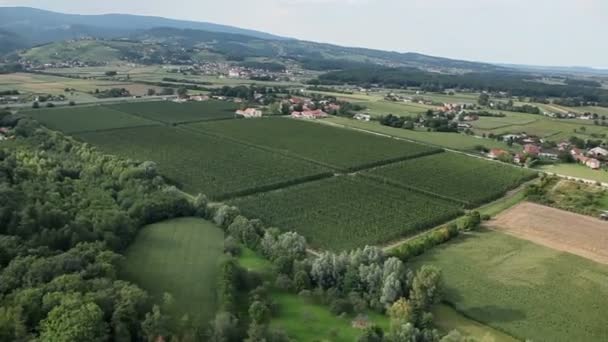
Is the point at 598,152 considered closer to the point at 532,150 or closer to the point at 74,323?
the point at 532,150

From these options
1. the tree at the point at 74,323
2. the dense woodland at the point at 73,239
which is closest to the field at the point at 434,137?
the dense woodland at the point at 73,239

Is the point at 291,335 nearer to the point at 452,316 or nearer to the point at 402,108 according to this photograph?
the point at 452,316

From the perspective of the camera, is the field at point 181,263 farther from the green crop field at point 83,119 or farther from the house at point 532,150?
the house at point 532,150

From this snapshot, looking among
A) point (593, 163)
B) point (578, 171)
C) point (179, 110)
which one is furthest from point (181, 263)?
point (179, 110)

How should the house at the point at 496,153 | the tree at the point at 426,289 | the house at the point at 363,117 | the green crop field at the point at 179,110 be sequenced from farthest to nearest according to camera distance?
the house at the point at 363,117, the green crop field at the point at 179,110, the house at the point at 496,153, the tree at the point at 426,289

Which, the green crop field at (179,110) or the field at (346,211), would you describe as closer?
the field at (346,211)
